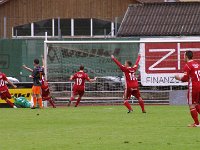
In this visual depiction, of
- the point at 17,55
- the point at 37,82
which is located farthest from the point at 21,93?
the point at 17,55

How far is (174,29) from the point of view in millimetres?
51125

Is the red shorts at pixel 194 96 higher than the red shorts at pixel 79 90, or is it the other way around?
A: the red shorts at pixel 194 96

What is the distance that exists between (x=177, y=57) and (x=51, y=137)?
2211 cm

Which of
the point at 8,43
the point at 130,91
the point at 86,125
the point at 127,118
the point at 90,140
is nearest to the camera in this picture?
the point at 90,140

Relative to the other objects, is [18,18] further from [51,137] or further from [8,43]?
[51,137]

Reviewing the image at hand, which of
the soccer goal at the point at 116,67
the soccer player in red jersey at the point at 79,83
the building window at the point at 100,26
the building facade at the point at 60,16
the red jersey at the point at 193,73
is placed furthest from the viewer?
the building facade at the point at 60,16

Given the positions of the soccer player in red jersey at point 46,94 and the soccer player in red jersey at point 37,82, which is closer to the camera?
the soccer player in red jersey at point 37,82

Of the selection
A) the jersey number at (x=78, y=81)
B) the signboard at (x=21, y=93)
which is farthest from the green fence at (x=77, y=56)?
the jersey number at (x=78, y=81)

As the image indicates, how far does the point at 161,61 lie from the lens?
1620 inches

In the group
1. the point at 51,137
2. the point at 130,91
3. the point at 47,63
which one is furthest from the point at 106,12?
the point at 51,137

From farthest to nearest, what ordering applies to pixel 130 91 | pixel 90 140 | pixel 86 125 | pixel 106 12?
pixel 106 12, pixel 130 91, pixel 86 125, pixel 90 140

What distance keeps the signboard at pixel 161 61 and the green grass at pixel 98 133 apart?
1246cm

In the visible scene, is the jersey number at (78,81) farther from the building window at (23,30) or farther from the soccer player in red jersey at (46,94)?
the building window at (23,30)

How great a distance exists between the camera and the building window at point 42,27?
65.9 meters
